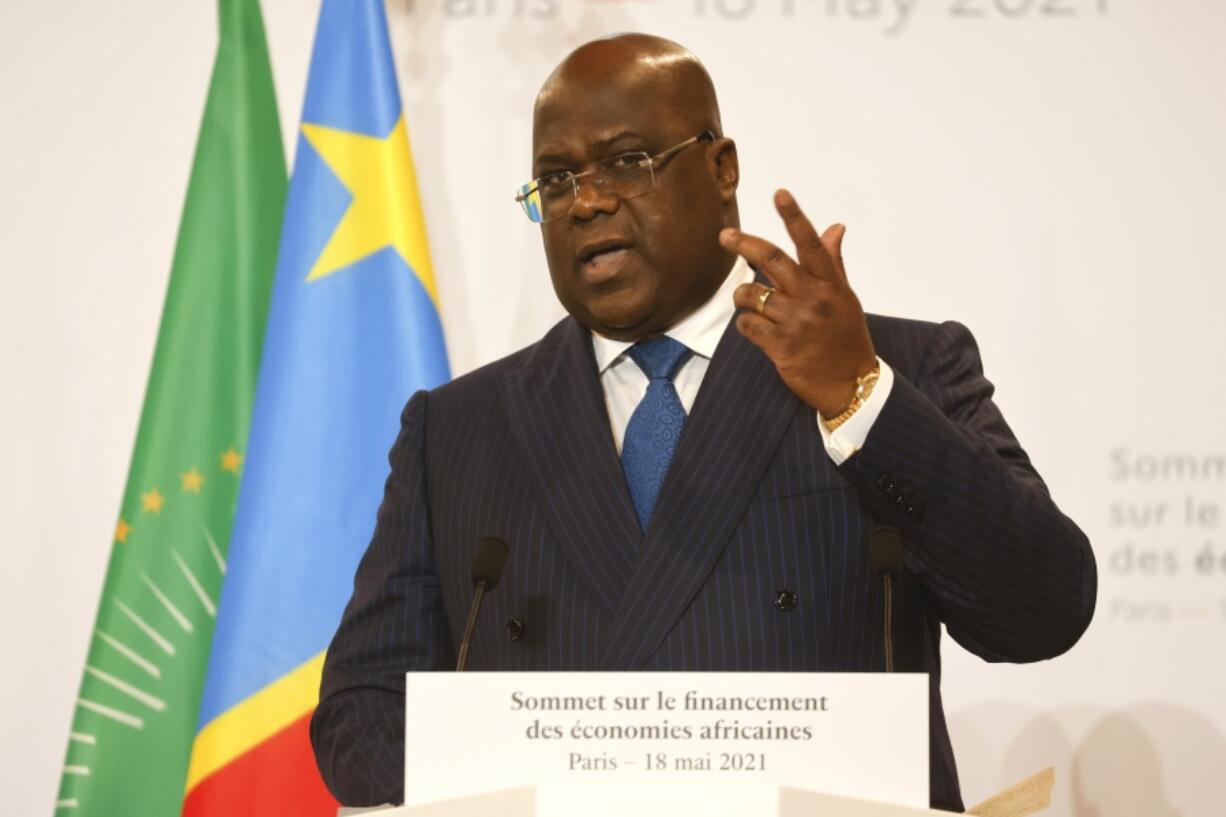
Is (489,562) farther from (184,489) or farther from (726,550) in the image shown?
(184,489)

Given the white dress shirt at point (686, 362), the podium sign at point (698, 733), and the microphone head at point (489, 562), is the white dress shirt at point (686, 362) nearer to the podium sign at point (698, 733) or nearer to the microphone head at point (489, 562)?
the microphone head at point (489, 562)

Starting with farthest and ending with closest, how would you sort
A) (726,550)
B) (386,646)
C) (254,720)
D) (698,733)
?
(254,720) → (386,646) → (726,550) → (698,733)

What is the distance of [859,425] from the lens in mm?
1815

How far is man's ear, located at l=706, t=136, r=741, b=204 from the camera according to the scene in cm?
227

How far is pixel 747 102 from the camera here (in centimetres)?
350

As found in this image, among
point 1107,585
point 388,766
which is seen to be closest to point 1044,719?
point 1107,585

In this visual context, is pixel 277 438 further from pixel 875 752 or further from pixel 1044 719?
pixel 875 752

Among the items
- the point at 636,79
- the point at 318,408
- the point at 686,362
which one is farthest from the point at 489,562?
the point at 318,408

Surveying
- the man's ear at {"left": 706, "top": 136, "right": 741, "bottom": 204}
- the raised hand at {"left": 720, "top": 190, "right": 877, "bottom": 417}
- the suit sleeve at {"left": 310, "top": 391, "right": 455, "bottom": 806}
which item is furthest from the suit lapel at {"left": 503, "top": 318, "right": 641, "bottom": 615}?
the raised hand at {"left": 720, "top": 190, "right": 877, "bottom": 417}

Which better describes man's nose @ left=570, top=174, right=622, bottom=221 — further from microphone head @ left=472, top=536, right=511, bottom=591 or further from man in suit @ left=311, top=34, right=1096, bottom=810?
microphone head @ left=472, top=536, right=511, bottom=591

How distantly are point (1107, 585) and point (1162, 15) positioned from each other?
1.26 m

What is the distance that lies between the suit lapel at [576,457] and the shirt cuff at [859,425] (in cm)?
33

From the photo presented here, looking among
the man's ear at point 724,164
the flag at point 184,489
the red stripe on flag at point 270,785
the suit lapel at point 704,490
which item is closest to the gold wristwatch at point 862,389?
the suit lapel at point 704,490

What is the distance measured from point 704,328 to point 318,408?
4.22ft
